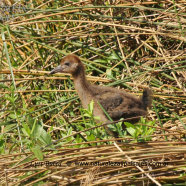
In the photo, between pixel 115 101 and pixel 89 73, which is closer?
pixel 115 101

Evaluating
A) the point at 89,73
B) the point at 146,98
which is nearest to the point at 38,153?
the point at 146,98

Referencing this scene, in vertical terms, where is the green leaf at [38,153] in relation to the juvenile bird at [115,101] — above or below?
below

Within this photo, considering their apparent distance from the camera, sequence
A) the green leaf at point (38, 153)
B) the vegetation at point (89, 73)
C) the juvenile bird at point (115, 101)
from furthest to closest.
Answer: the juvenile bird at point (115, 101)
the vegetation at point (89, 73)
the green leaf at point (38, 153)

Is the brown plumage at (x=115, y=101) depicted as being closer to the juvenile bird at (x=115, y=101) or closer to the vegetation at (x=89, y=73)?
the juvenile bird at (x=115, y=101)

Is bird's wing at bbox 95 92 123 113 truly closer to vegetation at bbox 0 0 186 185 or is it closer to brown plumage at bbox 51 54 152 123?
brown plumage at bbox 51 54 152 123

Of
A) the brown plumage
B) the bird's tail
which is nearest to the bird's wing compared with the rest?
the brown plumage

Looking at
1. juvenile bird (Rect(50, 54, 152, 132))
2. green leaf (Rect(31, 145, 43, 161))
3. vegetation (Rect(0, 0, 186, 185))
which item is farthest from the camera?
juvenile bird (Rect(50, 54, 152, 132))

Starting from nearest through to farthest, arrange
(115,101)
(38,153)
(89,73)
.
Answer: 1. (38,153)
2. (115,101)
3. (89,73)

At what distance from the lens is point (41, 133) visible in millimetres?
3064

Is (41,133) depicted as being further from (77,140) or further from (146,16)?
(146,16)

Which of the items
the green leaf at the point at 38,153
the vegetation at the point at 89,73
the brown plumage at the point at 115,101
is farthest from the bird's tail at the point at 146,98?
the green leaf at the point at 38,153

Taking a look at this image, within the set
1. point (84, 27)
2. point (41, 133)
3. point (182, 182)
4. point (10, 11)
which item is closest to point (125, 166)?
point (182, 182)

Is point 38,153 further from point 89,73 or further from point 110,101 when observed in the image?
point 89,73

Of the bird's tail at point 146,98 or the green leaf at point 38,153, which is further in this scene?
the bird's tail at point 146,98
